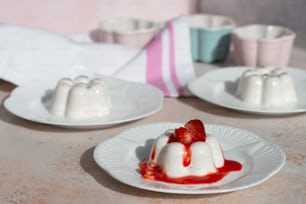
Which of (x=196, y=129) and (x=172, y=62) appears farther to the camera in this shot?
(x=172, y=62)

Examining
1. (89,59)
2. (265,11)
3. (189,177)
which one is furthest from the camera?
(265,11)

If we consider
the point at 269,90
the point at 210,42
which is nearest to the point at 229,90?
the point at 269,90

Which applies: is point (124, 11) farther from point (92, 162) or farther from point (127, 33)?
point (92, 162)

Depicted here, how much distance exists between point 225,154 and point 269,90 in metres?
0.24

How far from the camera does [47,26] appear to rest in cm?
161

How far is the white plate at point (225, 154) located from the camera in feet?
2.62

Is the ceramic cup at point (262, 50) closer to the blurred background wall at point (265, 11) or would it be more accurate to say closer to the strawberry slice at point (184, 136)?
the blurred background wall at point (265, 11)

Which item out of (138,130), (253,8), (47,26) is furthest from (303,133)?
(47,26)

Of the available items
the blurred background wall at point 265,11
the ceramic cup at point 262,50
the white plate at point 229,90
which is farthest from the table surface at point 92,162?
the blurred background wall at point 265,11

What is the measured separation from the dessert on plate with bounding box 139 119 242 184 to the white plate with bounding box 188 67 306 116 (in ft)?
0.73

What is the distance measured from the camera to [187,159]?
0.84 metres

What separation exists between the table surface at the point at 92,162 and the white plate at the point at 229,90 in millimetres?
19

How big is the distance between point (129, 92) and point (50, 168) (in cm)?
31

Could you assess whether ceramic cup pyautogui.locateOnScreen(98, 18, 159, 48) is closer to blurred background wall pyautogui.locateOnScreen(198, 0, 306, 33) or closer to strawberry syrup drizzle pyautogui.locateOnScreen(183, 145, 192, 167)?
blurred background wall pyautogui.locateOnScreen(198, 0, 306, 33)
